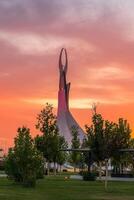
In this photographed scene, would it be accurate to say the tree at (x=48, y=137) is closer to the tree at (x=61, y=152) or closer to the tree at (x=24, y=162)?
the tree at (x=61, y=152)

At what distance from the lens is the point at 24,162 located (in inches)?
2093

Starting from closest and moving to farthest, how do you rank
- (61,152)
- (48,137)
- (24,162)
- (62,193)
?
(62,193), (24,162), (48,137), (61,152)

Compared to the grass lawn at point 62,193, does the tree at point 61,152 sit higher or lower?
higher

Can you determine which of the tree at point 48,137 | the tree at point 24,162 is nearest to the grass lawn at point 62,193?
the tree at point 24,162

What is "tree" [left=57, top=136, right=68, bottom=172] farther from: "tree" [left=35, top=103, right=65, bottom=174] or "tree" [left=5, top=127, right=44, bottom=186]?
"tree" [left=5, top=127, right=44, bottom=186]

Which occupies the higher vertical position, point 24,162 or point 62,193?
point 24,162

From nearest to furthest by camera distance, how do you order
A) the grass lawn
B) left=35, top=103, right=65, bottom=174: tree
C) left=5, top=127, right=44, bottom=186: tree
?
the grass lawn → left=5, top=127, right=44, bottom=186: tree → left=35, top=103, right=65, bottom=174: tree

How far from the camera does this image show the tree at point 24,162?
51.2 metres

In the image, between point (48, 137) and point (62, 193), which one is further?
point (48, 137)

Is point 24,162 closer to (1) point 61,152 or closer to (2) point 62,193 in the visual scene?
(2) point 62,193

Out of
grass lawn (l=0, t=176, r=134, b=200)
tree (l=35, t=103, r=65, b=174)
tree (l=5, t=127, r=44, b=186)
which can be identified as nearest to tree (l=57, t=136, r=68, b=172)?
tree (l=35, t=103, r=65, b=174)

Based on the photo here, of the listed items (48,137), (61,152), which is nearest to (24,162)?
(48,137)

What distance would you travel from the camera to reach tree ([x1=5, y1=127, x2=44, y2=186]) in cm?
5125

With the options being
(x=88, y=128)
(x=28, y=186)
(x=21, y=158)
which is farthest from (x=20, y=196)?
(x=88, y=128)
